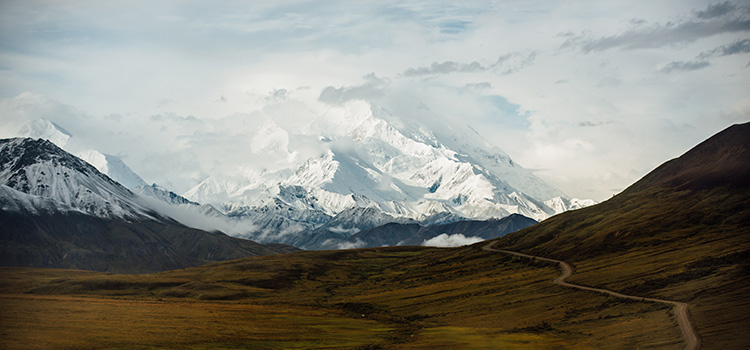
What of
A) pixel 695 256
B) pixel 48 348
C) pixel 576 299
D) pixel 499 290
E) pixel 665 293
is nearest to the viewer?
pixel 48 348

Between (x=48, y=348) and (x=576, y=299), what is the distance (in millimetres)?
109816

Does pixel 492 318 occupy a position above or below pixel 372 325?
above

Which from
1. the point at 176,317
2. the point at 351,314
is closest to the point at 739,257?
the point at 351,314

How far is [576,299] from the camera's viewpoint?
146375 mm

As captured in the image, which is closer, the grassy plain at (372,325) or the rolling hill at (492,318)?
the rolling hill at (492,318)

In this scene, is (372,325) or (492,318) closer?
(372,325)

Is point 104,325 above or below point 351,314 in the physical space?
above

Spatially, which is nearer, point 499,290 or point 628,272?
point 628,272

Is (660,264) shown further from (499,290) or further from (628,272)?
(499,290)

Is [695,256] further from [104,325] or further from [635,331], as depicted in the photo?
[104,325]

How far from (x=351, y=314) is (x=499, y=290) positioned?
44.3 meters

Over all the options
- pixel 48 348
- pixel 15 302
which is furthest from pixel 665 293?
pixel 15 302

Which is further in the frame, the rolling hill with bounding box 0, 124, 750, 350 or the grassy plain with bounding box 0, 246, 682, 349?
the grassy plain with bounding box 0, 246, 682, 349

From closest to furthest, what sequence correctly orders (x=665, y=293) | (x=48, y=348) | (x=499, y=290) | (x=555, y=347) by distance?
(x=48, y=348) < (x=555, y=347) < (x=665, y=293) < (x=499, y=290)
